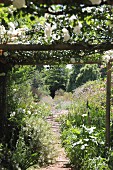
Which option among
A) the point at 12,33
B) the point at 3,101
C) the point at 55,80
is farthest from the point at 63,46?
the point at 55,80

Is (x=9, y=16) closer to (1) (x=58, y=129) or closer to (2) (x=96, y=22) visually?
(2) (x=96, y=22)

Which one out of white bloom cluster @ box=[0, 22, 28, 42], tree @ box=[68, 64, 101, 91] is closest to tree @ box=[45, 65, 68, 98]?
tree @ box=[68, 64, 101, 91]

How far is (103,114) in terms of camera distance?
24.7 ft

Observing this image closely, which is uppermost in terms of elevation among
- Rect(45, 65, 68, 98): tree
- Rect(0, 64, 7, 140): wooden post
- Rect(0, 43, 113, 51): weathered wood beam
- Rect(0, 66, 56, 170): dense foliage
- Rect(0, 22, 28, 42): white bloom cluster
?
Result: Rect(0, 22, 28, 42): white bloom cluster

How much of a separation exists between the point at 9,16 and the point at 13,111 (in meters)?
4.58

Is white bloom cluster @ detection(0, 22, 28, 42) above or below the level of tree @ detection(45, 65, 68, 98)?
above

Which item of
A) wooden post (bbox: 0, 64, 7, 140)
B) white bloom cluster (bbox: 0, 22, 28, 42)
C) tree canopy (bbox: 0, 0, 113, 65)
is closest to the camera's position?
tree canopy (bbox: 0, 0, 113, 65)

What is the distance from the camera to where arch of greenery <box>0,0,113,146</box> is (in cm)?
251

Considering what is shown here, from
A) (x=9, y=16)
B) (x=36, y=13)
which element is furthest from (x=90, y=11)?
(x=9, y=16)

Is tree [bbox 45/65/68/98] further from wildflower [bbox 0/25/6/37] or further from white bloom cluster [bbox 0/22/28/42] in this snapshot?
wildflower [bbox 0/25/6/37]

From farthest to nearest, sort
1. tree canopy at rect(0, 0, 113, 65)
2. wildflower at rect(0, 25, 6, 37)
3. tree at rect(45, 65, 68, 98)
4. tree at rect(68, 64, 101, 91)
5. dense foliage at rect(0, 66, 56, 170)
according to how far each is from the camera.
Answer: tree at rect(45, 65, 68, 98) → tree at rect(68, 64, 101, 91) → dense foliage at rect(0, 66, 56, 170) → wildflower at rect(0, 25, 6, 37) → tree canopy at rect(0, 0, 113, 65)

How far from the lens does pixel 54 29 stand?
3.47 m

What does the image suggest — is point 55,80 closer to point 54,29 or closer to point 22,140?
point 22,140

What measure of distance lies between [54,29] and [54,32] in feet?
0.69
